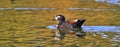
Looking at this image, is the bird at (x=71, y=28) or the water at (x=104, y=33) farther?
the bird at (x=71, y=28)

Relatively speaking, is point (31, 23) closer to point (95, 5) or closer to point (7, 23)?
point (7, 23)

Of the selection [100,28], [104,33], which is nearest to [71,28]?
[100,28]

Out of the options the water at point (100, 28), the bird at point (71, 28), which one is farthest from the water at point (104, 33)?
the bird at point (71, 28)

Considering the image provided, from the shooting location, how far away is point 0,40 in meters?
20.0

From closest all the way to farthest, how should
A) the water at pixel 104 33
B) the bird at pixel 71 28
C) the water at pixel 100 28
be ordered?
the water at pixel 104 33
the bird at pixel 71 28
the water at pixel 100 28

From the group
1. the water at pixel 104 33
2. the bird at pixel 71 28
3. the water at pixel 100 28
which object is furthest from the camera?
the water at pixel 100 28

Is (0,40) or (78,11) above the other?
(0,40)

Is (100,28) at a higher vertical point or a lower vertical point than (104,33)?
lower

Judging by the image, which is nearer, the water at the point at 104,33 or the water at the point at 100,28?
the water at the point at 104,33

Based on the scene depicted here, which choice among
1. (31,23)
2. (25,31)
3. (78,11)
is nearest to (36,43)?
(25,31)

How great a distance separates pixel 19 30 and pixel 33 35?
1523 millimetres

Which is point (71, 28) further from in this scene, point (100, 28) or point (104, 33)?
point (104, 33)

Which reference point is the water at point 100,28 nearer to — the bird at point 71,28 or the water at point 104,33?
the water at point 104,33

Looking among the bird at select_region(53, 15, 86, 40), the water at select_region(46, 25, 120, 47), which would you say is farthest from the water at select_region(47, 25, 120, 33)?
the bird at select_region(53, 15, 86, 40)
